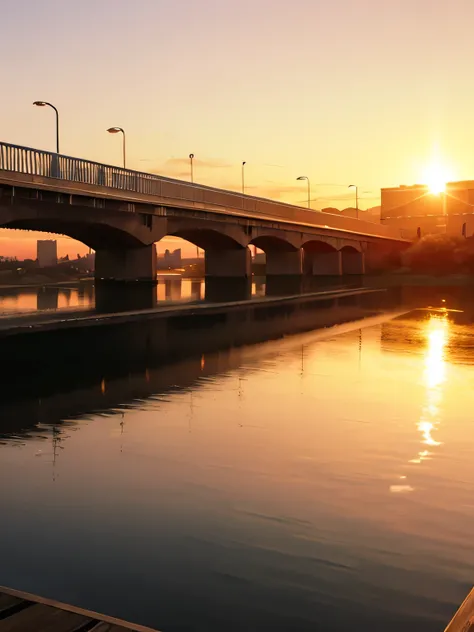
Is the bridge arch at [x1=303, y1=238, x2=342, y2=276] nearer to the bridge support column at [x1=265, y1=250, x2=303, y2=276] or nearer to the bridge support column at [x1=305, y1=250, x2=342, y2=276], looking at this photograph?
the bridge support column at [x1=305, y1=250, x2=342, y2=276]

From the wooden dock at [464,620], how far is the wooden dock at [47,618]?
2.23m

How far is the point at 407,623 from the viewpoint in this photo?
243 inches

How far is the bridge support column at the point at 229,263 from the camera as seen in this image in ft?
264

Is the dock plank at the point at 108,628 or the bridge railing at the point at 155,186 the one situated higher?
the bridge railing at the point at 155,186

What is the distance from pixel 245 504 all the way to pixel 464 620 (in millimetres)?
3840

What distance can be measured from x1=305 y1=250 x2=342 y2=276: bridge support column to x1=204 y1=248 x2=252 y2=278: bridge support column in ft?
109

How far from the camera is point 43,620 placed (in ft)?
17.9

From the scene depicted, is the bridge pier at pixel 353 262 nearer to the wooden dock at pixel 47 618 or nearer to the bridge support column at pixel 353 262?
the bridge support column at pixel 353 262

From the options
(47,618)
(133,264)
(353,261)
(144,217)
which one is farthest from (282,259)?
(47,618)

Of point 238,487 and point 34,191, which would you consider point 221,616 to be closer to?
point 238,487

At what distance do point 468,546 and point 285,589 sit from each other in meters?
2.25

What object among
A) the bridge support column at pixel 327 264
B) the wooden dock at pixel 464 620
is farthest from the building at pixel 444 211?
the wooden dock at pixel 464 620

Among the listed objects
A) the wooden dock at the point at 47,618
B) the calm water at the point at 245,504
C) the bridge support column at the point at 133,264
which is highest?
the bridge support column at the point at 133,264

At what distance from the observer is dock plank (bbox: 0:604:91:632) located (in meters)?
5.30
